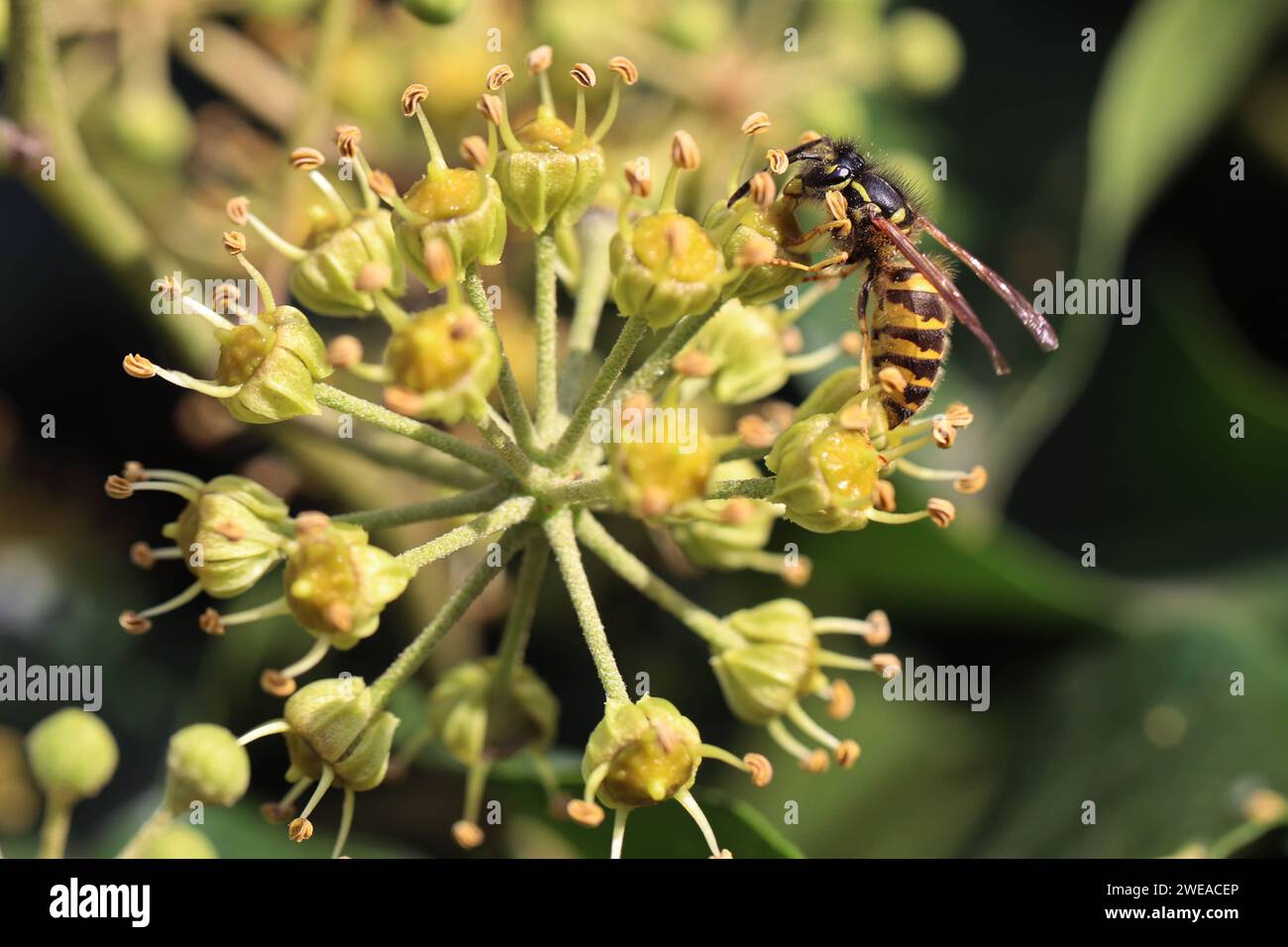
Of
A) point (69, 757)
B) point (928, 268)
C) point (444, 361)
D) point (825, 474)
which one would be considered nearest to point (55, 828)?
point (69, 757)

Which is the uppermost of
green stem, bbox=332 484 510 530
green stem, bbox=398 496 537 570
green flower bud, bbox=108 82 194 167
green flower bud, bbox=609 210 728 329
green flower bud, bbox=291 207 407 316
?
green flower bud, bbox=108 82 194 167

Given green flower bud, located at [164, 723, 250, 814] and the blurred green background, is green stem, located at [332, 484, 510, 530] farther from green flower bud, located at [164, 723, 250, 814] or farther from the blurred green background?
the blurred green background

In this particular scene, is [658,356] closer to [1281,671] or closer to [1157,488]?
[1281,671]

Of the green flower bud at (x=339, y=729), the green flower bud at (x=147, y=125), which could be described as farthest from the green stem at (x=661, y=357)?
the green flower bud at (x=147, y=125)

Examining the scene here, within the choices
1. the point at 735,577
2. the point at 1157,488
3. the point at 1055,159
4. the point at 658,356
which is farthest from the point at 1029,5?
the point at 658,356

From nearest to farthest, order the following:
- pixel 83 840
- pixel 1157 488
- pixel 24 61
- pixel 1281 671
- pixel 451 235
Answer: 1. pixel 451 235
2. pixel 24 61
3. pixel 1281 671
4. pixel 83 840
5. pixel 1157 488

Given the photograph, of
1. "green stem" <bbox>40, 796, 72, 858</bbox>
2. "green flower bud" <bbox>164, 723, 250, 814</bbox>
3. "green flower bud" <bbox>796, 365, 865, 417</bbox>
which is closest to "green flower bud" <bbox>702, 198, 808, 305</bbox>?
"green flower bud" <bbox>796, 365, 865, 417</bbox>
